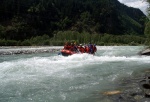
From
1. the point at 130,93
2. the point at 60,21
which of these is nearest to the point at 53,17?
the point at 60,21

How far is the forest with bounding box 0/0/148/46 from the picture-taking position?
9762 cm

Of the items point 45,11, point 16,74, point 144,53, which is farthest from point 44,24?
point 16,74

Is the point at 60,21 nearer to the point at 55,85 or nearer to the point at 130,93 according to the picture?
the point at 55,85

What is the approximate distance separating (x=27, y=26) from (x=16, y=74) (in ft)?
353

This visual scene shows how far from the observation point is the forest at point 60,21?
320 feet

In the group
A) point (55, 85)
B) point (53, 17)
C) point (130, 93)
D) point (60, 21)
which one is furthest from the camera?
point (53, 17)

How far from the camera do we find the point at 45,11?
145 meters

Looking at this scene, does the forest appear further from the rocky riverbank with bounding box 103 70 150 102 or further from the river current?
the rocky riverbank with bounding box 103 70 150 102

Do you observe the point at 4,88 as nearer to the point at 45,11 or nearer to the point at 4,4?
the point at 4,4

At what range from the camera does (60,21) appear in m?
148

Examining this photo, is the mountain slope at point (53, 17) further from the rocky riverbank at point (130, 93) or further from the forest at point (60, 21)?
the rocky riverbank at point (130, 93)

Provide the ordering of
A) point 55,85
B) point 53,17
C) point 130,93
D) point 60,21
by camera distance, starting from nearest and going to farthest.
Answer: point 130,93 < point 55,85 < point 60,21 < point 53,17

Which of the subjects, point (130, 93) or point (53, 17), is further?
point (53, 17)

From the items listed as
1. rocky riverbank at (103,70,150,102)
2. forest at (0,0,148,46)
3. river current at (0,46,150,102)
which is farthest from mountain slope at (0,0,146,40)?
rocky riverbank at (103,70,150,102)
